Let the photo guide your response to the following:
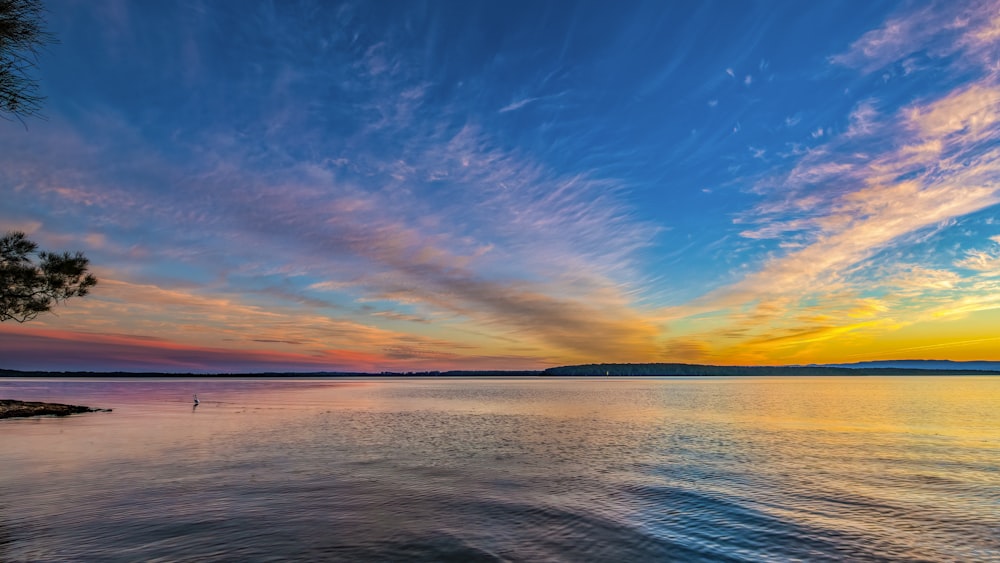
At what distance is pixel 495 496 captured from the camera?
20656 mm

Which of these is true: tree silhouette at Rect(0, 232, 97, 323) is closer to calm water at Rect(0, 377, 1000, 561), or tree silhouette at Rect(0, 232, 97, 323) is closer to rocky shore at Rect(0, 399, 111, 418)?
calm water at Rect(0, 377, 1000, 561)

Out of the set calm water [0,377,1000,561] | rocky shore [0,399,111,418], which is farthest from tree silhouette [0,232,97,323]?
rocky shore [0,399,111,418]

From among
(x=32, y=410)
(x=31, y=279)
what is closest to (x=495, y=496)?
(x=31, y=279)

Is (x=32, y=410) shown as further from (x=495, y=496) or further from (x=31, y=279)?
(x=495, y=496)

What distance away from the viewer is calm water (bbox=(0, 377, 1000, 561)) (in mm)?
14586

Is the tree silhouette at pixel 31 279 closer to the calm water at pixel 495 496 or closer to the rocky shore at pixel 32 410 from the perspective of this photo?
the calm water at pixel 495 496

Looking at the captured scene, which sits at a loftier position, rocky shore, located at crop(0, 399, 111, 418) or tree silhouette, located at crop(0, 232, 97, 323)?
tree silhouette, located at crop(0, 232, 97, 323)

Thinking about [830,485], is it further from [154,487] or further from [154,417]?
[154,417]

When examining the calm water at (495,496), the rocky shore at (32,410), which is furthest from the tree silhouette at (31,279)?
the rocky shore at (32,410)

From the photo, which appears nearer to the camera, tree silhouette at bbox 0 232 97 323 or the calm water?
the calm water

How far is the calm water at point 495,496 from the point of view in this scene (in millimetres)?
14586

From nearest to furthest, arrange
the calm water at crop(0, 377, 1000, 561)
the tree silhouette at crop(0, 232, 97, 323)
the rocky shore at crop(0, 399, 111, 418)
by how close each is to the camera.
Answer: the calm water at crop(0, 377, 1000, 561) → the tree silhouette at crop(0, 232, 97, 323) → the rocky shore at crop(0, 399, 111, 418)


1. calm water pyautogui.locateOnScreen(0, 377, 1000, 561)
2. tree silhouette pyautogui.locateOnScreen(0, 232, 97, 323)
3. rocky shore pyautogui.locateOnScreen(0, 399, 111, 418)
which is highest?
tree silhouette pyautogui.locateOnScreen(0, 232, 97, 323)

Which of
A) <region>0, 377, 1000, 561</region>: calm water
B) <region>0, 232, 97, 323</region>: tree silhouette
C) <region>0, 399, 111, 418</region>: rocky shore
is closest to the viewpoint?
<region>0, 377, 1000, 561</region>: calm water
